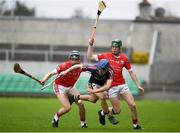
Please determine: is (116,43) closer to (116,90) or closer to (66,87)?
(116,90)

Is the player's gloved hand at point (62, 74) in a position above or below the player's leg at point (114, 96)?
above

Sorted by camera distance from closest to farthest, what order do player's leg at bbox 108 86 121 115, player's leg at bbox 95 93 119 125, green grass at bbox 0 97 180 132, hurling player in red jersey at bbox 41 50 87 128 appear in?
green grass at bbox 0 97 180 132 → player's leg at bbox 95 93 119 125 → player's leg at bbox 108 86 121 115 → hurling player in red jersey at bbox 41 50 87 128

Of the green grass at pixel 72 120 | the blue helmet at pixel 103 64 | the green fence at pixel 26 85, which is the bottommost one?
the green fence at pixel 26 85

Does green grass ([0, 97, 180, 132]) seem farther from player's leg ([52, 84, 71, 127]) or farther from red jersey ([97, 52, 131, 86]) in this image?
red jersey ([97, 52, 131, 86])

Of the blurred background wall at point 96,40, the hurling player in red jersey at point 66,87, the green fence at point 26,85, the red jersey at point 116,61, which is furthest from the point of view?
the blurred background wall at point 96,40

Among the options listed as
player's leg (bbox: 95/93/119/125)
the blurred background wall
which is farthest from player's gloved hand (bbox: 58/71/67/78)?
the blurred background wall

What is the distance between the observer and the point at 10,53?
51.0 m

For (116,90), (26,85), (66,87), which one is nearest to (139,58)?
(26,85)

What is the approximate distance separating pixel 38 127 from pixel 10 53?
1137 inches

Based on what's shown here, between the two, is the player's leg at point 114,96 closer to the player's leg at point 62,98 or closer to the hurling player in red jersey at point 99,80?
the hurling player in red jersey at point 99,80

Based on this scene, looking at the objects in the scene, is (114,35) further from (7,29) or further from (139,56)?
(7,29)

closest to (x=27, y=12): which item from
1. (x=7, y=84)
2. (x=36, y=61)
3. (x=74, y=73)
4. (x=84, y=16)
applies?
(x=84, y=16)

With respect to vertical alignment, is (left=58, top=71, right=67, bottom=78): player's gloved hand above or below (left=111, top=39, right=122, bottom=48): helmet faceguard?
below

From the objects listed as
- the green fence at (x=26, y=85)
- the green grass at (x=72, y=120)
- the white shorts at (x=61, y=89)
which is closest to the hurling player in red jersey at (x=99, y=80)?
the white shorts at (x=61, y=89)
